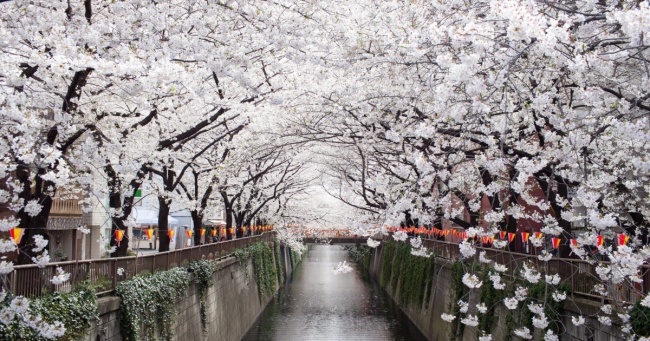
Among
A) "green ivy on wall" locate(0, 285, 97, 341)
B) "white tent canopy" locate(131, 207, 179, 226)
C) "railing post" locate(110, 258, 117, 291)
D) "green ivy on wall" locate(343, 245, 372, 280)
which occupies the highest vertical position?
"white tent canopy" locate(131, 207, 179, 226)

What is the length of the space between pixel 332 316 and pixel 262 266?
17.4ft

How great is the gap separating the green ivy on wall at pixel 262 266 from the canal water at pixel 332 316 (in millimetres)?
984

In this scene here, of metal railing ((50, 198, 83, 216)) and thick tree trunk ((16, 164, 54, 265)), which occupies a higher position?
metal railing ((50, 198, 83, 216))

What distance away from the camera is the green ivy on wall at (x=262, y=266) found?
1304 inches

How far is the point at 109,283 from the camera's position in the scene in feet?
39.8

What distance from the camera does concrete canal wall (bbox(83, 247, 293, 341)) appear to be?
1169 cm

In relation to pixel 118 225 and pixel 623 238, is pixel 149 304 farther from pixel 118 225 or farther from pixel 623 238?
pixel 623 238

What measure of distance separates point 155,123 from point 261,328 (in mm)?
14079

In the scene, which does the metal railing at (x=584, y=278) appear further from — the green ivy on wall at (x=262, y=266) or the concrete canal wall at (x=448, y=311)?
the green ivy on wall at (x=262, y=266)

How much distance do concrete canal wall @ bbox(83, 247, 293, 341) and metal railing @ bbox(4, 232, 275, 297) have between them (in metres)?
0.47

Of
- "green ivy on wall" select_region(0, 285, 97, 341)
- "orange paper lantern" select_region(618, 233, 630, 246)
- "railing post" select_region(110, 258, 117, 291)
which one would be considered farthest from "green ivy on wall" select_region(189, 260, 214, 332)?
"orange paper lantern" select_region(618, 233, 630, 246)

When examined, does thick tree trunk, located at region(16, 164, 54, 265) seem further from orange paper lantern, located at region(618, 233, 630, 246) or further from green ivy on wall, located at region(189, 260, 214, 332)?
orange paper lantern, located at region(618, 233, 630, 246)

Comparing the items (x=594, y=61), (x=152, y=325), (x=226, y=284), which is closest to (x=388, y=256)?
(x=226, y=284)

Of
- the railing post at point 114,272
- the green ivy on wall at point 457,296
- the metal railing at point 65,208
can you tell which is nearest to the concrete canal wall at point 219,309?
the railing post at point 114,272
